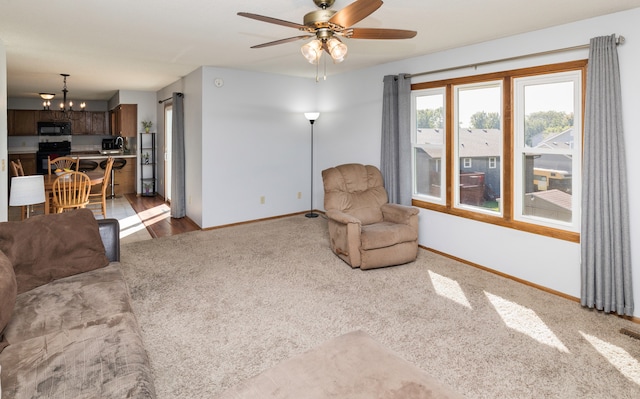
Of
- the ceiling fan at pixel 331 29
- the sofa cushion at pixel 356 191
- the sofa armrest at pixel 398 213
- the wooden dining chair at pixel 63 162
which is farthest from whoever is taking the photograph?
the wooden dining chair at pixel 63 162

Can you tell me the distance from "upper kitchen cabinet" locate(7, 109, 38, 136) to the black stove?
592 millimetres

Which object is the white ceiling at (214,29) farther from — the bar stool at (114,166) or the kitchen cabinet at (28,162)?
the kitchen cabinet at (28,162)

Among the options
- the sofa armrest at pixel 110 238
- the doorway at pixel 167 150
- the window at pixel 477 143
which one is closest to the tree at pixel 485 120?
the window at pixel 477 143

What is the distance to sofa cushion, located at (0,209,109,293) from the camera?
2312 mm

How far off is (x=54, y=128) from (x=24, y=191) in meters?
8.18

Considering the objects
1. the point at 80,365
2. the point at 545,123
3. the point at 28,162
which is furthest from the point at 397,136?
the point at 28,162

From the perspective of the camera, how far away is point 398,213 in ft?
14.2

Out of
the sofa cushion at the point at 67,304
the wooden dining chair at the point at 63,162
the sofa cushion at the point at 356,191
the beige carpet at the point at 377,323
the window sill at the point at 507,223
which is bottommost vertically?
the beige carpet at the point at 377,323

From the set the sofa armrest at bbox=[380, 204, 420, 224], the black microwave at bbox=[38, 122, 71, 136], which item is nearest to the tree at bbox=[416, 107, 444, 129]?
the sofa armrest at bbox=[380, 204, 420, 224]

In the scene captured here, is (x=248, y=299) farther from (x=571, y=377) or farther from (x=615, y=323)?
(x=615, y=323)

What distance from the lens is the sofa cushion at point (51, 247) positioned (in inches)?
91.0

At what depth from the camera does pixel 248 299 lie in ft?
10.8

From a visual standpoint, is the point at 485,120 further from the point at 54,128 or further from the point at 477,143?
the point at 54,128

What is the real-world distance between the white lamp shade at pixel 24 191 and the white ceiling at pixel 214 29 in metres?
1.37
